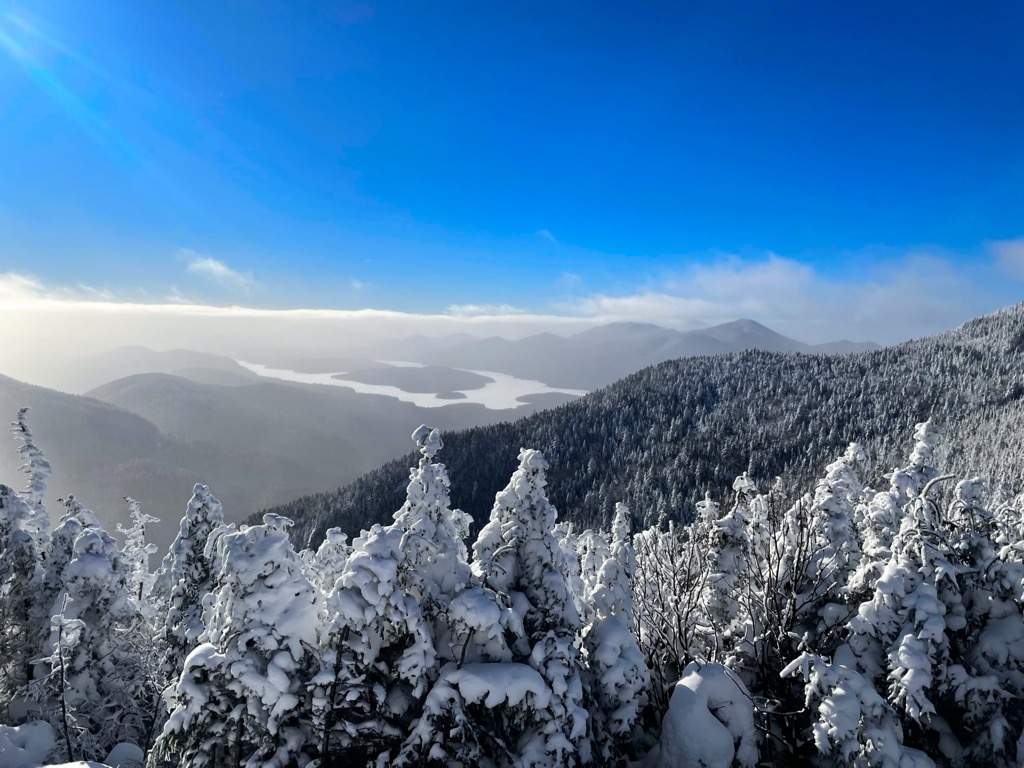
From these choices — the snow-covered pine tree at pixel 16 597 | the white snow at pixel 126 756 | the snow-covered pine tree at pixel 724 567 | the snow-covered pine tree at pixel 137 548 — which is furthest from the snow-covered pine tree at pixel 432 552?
the snow-covered pine tree at pixel 137 548

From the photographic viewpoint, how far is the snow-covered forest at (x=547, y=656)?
8914 millimetres

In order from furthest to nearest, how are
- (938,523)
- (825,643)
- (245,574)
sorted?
(825,643) < (938,523) < (245,574)

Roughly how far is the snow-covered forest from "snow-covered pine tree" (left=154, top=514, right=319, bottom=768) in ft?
0.10

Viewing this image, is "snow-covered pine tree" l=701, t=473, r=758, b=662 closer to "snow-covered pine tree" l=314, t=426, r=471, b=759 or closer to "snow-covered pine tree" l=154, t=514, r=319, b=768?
"snow-covered pine tree" l=314, t=426, r=471, b=759

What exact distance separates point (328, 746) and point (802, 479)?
217 m

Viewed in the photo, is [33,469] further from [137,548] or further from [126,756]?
[126,756]

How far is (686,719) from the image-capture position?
10.9 m

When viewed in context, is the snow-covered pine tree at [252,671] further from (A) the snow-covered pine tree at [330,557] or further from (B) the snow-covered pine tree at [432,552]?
(A) the snow-covered pine tree at [330,557]

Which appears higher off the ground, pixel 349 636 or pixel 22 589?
pixel 349 636

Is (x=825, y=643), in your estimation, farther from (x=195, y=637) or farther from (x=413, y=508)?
(x=195, y=637)

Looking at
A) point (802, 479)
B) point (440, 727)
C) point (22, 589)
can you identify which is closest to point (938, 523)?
point (440, 727)

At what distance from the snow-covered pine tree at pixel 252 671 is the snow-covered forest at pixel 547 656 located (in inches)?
1.3

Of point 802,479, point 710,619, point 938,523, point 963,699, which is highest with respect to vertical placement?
point 938,523

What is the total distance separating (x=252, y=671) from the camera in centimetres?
851
